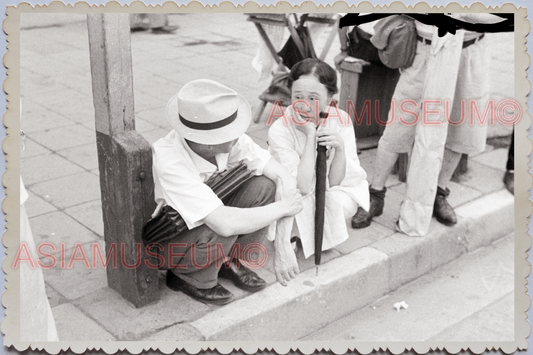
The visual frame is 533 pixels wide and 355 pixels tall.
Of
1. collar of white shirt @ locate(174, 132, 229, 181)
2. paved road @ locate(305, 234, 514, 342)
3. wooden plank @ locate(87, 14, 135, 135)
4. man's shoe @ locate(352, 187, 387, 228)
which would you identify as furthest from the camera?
man's shoe @ locate(352, 187, 387, 228)

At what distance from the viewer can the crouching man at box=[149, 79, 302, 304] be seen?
2.94 metres

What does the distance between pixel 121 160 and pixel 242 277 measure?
83 cm

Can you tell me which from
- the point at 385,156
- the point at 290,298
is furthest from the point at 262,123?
the point at 290,298

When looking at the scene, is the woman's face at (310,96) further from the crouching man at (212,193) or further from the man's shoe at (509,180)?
the man's shoe at (509,180)

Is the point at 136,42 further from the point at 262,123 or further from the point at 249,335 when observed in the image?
the point at 249,335

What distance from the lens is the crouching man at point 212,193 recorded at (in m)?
2.94

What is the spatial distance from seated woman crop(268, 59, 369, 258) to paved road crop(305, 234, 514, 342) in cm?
42

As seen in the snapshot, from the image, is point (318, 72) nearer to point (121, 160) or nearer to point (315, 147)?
point (315, 147)

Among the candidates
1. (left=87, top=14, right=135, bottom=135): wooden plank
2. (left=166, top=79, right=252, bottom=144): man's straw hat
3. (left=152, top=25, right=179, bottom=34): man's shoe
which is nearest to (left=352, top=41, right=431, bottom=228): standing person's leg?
(left=166, top=79, right=252, bottom=144): man's straw hat

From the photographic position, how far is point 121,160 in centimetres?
293

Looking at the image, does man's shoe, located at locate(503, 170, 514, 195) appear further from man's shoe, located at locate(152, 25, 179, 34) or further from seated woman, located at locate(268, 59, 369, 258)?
man's shoe, located at locate(152, 25, 179, 34)

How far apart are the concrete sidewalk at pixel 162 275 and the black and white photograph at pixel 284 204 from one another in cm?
1

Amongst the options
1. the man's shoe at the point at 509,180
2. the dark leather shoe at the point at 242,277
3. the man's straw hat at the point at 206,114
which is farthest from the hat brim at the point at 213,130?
the man's shoe at the point at 509,180

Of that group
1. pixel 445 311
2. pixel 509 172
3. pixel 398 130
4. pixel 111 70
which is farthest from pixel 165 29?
pixel 445 311
